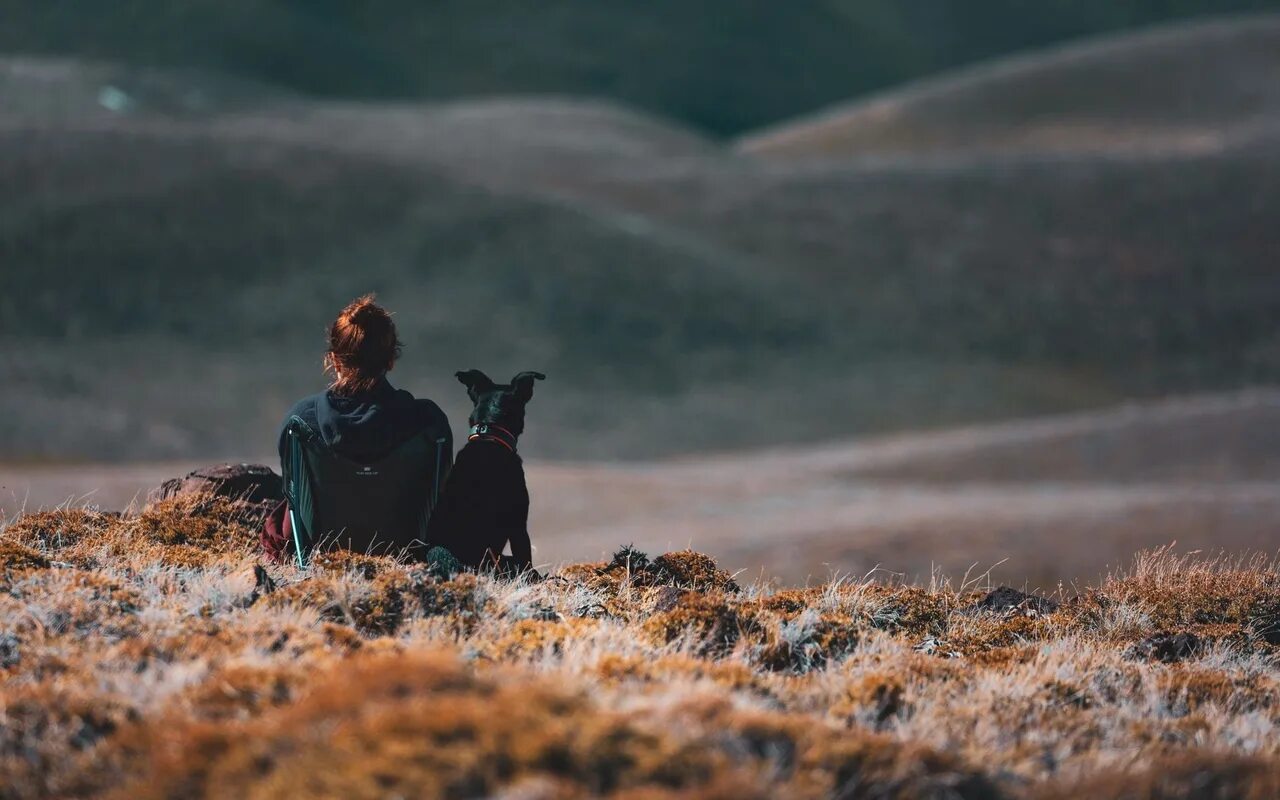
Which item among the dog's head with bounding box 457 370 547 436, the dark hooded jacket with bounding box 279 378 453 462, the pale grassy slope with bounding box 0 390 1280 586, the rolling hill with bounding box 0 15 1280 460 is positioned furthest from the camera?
the rolling hill with bounding box 0 15 1280 460

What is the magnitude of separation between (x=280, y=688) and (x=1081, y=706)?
11.3 ft

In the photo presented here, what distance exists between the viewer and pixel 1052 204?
249ft

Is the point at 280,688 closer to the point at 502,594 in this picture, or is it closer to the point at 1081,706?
the point at 502,594

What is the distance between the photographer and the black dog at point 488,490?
7238 mm

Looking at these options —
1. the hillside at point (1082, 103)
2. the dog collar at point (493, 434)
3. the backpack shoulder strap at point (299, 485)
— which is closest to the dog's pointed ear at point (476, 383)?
the dog collar at point (493, 434)

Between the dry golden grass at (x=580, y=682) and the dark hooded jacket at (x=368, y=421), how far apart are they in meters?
0.58

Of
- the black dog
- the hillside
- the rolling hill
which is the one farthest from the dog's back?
the hillside

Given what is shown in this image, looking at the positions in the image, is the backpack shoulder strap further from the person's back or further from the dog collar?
the dog collar

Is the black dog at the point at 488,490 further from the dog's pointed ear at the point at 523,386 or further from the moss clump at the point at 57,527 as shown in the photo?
the moss clump at the point at 57,527

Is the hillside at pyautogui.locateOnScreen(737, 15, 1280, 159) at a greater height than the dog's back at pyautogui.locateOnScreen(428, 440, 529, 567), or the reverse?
the hillside at pyautogui.locateOnScreen(737, 15, 1280, 159)

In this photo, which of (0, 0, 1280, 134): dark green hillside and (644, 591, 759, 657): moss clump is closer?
(644, 591, 759, 657): moss clump

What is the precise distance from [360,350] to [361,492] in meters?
0.73

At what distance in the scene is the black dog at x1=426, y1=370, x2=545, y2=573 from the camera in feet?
23.7

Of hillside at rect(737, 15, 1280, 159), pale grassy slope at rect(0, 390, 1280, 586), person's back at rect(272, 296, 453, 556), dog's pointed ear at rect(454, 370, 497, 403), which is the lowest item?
pale grassy slope at rect(0, 390, 1280, 586)
